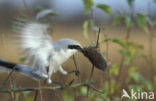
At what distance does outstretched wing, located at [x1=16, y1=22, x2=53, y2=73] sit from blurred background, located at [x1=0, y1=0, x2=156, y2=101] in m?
0.02

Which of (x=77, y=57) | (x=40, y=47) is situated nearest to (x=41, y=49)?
(x=40, y=47)

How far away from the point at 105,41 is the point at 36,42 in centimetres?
25

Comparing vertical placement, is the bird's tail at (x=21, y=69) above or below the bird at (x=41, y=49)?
below

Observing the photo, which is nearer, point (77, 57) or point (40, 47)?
point (40, 47)

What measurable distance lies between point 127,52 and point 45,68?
1.25 feet

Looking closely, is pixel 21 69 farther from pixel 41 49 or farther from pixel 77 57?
pixel 77 57

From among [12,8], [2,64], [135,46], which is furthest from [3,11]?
[2,64]

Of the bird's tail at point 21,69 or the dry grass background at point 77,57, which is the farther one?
the dry grass background at point 77,57

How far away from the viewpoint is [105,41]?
2.75ft

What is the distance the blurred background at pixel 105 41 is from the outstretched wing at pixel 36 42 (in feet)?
0.08

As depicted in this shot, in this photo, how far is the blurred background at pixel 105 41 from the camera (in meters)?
0.89

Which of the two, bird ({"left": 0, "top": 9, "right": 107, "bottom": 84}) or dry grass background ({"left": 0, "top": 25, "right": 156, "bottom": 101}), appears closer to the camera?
bird ({"left": 0, "top": 9, "right": 107, "bottom": 84})

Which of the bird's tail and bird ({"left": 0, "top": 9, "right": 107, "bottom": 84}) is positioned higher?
bird ({"left": 0, "top": 9, "right": 107, "bottom": 84})

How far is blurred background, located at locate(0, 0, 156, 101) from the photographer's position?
35.1 inches
